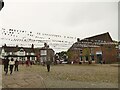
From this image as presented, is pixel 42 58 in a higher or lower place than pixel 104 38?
lower

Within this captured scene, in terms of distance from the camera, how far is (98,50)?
50.4m

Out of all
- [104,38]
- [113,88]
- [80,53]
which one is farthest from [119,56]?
[113,88]

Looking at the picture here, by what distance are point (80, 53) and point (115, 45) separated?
10.2 metres

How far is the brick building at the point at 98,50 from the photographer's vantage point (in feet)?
159

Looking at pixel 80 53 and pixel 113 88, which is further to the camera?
pixel 80 53

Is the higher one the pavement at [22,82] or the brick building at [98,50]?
the brick building at [98,50]

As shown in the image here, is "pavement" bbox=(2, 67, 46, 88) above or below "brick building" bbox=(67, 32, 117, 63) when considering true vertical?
below

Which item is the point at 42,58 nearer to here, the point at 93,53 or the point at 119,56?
the point at 93,53

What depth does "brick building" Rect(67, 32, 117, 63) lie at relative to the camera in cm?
4856

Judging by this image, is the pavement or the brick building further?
the brick building

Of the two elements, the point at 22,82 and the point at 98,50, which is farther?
the point at 98,50

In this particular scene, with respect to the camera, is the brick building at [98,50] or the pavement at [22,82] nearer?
the pavement at [22,82]

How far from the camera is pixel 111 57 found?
49.0m

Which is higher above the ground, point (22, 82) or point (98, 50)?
point (98, 50)
